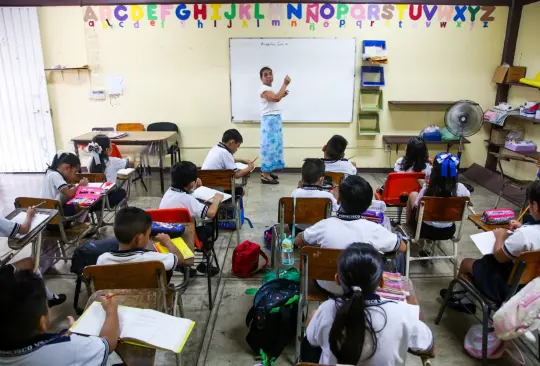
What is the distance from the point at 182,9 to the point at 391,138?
11.6 feet

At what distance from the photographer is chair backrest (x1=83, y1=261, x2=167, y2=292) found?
1.72m

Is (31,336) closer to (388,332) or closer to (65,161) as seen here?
(388,332)

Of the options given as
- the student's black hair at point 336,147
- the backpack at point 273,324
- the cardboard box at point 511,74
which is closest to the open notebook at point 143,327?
the backpack at point 273,324

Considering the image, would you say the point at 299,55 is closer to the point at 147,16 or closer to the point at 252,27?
the point at 252,27

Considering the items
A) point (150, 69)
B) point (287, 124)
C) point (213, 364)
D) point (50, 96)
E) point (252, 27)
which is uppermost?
point (252, 27)

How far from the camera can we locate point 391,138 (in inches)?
239

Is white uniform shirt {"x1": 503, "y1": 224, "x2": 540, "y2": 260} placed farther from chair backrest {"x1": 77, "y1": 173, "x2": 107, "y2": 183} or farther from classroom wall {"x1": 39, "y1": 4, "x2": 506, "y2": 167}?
classroom wall {"x1": 39, "y1": 4, "x2": 506, "y2": 167}

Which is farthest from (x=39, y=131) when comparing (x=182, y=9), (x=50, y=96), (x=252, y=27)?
(x=252, y=27)

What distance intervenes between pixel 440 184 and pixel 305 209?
39.7 inches

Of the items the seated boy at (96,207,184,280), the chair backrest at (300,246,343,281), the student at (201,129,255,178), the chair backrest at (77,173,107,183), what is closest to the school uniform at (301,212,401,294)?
the chair backrest at (300,246,343,281)

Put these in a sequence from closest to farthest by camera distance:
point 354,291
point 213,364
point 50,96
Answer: point 354,291, point 213,364, point 50,96

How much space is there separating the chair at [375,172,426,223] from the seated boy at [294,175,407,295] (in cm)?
144

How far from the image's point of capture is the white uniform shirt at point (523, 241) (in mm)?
1977

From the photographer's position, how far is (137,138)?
5223mm
